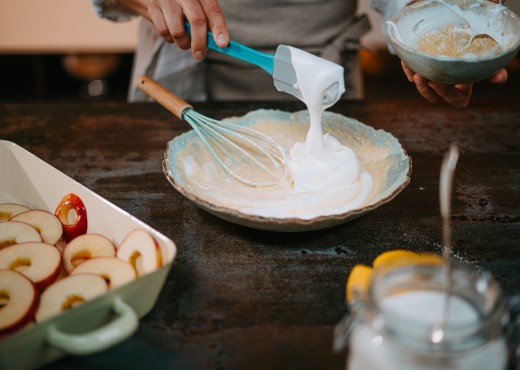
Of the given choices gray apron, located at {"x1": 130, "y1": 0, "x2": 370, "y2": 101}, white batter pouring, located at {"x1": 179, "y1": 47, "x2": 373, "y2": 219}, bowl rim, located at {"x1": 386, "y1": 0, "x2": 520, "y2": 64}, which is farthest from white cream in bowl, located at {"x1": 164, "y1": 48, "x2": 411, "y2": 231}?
gray apron, located at {"x1": 130, "y1": 0, "x2": 370, "y2": 101}

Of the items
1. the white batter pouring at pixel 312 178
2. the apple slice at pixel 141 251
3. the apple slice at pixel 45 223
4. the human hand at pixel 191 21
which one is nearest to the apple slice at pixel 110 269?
the apple slice at pixel 141 251

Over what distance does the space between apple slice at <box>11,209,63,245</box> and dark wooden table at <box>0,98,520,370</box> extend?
152mm

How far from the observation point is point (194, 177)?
3.29ft

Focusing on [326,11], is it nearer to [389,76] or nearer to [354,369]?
[354,369]

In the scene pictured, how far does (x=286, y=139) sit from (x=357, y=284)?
1.72 ft

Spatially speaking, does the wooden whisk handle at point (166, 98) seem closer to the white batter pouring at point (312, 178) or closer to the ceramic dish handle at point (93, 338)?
the white batter pouring at point (312, 178)

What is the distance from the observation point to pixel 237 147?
107 centimetres

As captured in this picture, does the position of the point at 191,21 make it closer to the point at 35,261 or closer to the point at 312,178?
the point at 312,178

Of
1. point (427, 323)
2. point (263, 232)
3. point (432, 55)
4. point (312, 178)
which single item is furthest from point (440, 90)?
point (427, 323)

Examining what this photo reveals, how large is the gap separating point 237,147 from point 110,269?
0.40 metres

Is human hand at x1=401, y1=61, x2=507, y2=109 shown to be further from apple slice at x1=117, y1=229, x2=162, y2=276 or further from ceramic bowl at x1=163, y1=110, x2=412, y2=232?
apple slice at x1=117, y1=229, x2=162, y2=276

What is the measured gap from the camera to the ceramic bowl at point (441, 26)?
896 mm

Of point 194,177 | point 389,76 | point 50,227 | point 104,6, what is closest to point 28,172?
point 50,227

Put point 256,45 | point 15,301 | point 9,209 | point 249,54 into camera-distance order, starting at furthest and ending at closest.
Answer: point 256,45 → point 249,54 → point 9,209 → point 15,301
